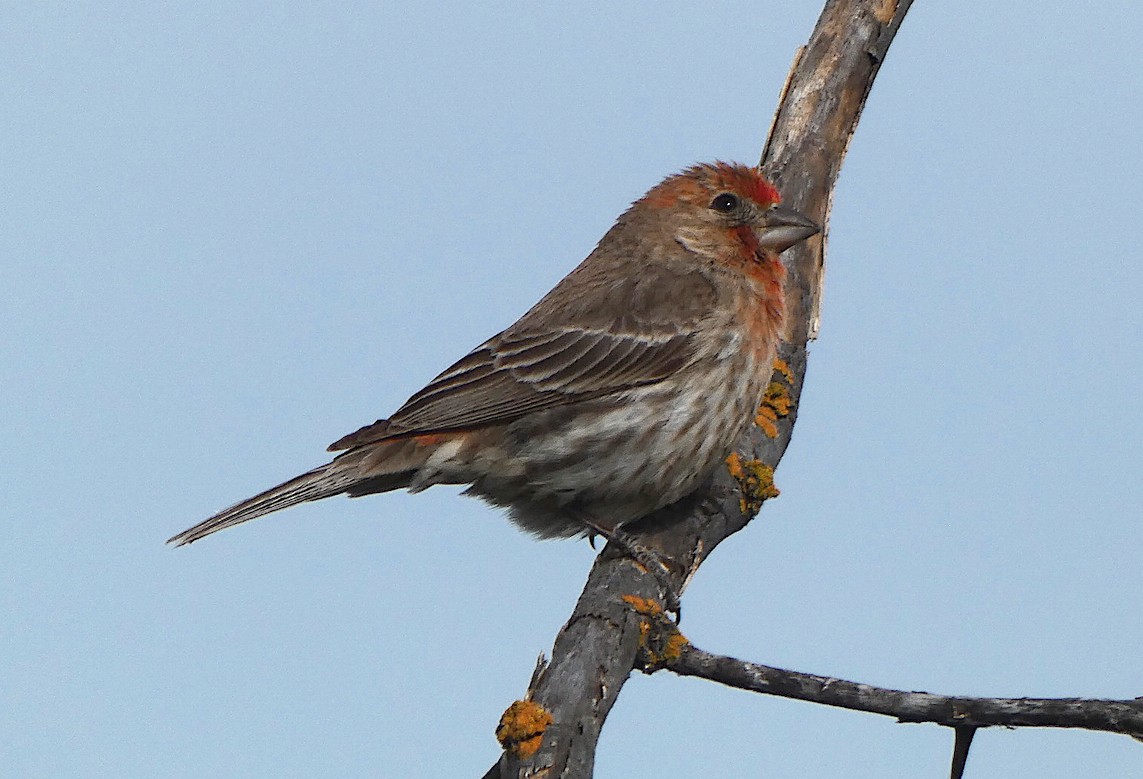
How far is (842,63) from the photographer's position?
8008 mm

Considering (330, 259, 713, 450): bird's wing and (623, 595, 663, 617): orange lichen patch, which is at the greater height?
(330, 259, 713, 450): bird's wing

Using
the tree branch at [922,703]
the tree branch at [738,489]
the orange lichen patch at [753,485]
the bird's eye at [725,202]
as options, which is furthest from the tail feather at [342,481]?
the bird's eye at [725,202]

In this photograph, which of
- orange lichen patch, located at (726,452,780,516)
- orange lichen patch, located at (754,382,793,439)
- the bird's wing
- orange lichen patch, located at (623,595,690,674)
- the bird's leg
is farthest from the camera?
orange lichen patch, located at (754,382,793,439)

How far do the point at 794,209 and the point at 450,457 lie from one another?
2491mm

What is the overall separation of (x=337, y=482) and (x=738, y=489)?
6.47ft

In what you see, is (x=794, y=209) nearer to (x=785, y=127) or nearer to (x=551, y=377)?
(x=785, y=127)

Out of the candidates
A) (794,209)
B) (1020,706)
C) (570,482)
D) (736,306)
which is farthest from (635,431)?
(1020,706)

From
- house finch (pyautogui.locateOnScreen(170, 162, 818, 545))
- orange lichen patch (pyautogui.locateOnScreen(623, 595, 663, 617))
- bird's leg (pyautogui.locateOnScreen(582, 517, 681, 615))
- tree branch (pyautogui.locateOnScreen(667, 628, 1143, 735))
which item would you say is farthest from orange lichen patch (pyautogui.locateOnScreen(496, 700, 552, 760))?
house finch (pyautogui.locateOnScreen(170, 162, 818, 545))

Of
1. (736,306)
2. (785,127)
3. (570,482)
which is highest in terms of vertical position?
(785,127)

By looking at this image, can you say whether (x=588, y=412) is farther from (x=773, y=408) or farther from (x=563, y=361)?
(x=773, y=408)

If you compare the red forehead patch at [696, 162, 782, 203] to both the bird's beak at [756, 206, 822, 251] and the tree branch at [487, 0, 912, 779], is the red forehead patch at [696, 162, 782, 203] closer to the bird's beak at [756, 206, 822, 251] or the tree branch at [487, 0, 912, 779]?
the bird's beak at [756, 206, 822, 251]

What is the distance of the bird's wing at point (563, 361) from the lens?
6.66 metres

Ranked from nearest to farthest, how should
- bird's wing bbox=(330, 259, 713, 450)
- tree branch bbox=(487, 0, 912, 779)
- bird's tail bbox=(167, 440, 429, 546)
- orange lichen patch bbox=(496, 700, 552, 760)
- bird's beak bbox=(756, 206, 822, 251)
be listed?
orange lichen patch bbox=(496, 700, 552, 760) < tree branch bbox=(487, 0, 912, 779) < bird's tail bbox=(167, 440, 429, 546) < bird's wing bbox=(330, 259, 713, 450) < bird's beak bbox=(756, 206, 822, 251)

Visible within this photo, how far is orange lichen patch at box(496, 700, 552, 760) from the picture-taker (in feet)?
15.3
